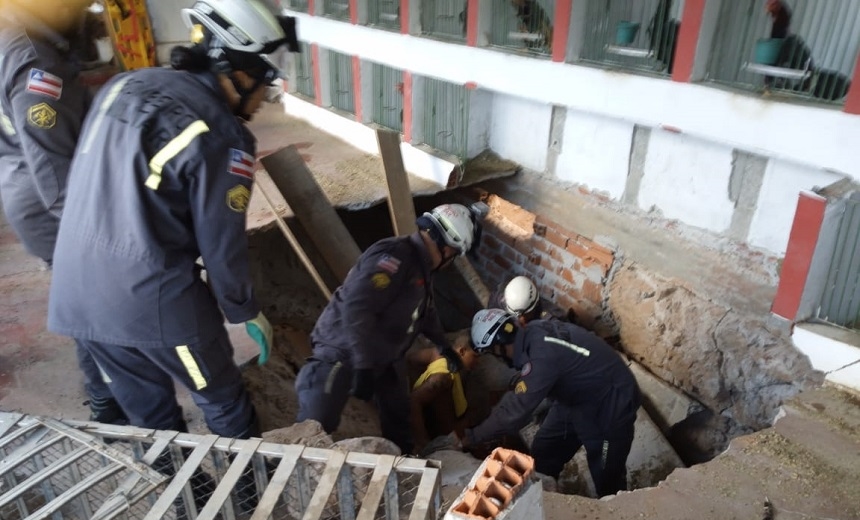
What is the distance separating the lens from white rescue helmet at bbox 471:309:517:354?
334 cm

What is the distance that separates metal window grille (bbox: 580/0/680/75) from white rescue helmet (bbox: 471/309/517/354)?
1.62 m

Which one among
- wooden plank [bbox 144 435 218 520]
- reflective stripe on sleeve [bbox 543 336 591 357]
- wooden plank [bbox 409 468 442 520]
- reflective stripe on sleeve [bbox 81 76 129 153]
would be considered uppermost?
reflective stripe on sleeve [bbox 81 76 129 153]

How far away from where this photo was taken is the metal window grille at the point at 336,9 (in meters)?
5.95

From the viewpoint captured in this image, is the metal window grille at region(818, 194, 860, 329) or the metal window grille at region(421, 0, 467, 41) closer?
the metal window grille at region(818, 194, 860, 329)

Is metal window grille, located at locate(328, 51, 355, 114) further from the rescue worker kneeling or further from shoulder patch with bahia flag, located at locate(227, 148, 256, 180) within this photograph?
shoulder patch with bahia flag, located at locate(227, 148, 256, 180)

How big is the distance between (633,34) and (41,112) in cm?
303

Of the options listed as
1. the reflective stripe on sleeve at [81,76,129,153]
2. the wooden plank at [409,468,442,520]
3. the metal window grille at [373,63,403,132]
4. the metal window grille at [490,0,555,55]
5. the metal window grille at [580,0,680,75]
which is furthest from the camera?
the metal window grille at [373,63,403,132]

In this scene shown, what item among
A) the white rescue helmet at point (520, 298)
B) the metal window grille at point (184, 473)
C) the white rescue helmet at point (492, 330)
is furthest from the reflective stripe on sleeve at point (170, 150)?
the white rescue helmet at point (520, 298)

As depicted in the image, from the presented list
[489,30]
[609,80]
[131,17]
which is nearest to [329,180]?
[489,30]

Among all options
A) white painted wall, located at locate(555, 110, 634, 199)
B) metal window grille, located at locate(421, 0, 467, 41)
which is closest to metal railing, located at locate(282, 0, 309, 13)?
metal window grille, located at locate(421, 0, 467, 41)

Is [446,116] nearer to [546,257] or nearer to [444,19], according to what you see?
[444,19]

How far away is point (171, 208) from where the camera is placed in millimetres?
2098

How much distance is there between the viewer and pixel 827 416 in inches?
102

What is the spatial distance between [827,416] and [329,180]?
3.91 meters
